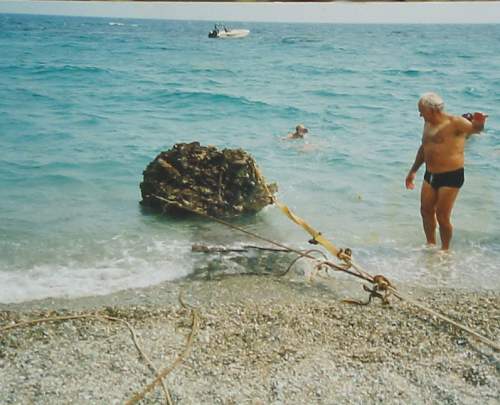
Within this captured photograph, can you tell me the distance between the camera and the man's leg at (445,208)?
5632 mm

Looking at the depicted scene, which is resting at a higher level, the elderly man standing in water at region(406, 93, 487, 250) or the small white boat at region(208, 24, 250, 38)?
the small white boat at region(208, 24, 250, 38)

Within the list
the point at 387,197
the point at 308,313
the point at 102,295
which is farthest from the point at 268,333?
the point at 387,197

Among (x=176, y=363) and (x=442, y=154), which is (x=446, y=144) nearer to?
(x=442, y=154)

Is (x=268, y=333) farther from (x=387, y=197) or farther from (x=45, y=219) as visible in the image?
(x=387, y=197)

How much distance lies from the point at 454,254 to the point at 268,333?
300 cm

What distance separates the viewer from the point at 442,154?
215 inches

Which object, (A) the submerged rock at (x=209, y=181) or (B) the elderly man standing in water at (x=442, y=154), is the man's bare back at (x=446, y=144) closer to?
(B) the elderly man standing in water at (x=442, y=154)

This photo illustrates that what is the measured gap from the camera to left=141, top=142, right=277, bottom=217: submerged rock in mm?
7000

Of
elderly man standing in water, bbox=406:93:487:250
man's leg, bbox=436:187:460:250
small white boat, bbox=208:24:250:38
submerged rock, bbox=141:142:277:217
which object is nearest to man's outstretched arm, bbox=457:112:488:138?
elderly man standing in water, bbox=406:93:487:250

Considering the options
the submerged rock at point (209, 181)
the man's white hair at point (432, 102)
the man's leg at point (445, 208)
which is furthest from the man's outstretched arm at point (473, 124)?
the submerged rock at point (209, 181)

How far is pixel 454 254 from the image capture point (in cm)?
609

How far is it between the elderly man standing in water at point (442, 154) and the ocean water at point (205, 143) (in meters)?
0.63

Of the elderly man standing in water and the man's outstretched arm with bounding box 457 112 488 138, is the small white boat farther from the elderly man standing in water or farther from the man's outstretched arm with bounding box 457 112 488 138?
the man's outstretched arm with bounding box 457 112 488 138

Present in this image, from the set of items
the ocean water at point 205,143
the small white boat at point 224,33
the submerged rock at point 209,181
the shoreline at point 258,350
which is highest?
the small white boat at point 224,33
